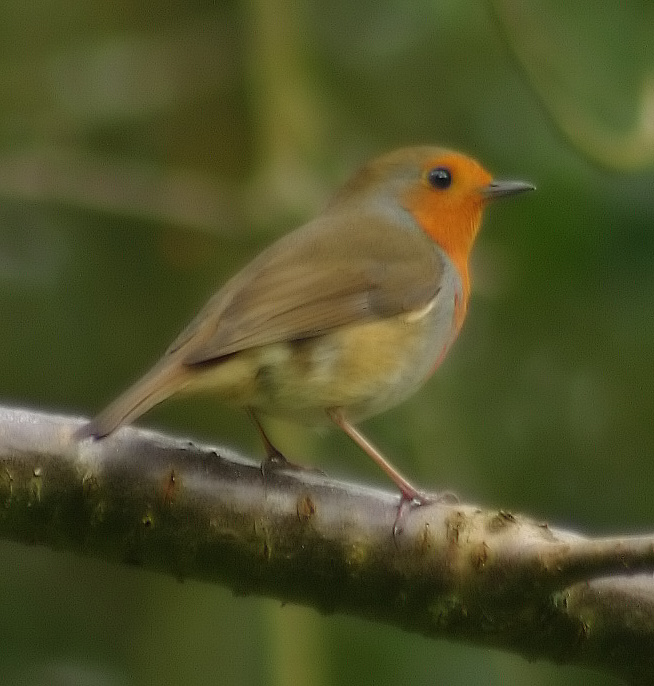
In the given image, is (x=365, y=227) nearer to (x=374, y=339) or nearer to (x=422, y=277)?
(x=422, y=277)

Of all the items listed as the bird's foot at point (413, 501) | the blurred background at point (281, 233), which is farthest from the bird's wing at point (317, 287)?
the bird's foot at point (413, 501)

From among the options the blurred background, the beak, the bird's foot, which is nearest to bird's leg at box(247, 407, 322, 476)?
the bird's foot

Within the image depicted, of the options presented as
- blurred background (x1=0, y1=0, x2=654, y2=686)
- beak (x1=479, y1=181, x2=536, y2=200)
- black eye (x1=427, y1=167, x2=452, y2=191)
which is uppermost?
beak (x1=479, y1=181, x2=536, y2=200)

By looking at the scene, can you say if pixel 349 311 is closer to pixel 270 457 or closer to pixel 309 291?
pixel 309 291

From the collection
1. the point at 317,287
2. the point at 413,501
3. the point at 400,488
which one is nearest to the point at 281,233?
the point at 317,287

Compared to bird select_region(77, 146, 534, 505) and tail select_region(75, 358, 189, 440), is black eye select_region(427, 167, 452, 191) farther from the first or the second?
tail select_region(75, 358, 189, 440)

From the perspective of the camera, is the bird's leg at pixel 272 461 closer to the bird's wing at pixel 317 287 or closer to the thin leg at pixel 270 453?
the thin leg at pixel 270 453
